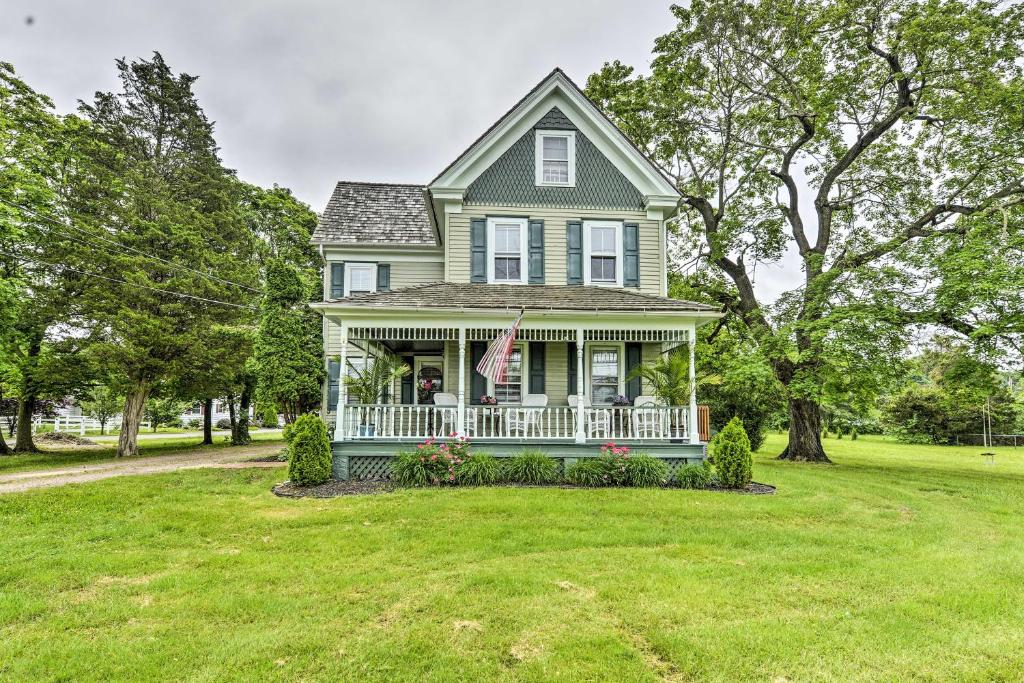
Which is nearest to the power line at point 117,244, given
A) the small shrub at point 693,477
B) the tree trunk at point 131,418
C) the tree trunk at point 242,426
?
the tree trunk at point 131,418

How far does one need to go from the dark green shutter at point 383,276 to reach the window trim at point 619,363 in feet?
21.7

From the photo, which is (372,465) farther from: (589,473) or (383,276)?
(383,276)

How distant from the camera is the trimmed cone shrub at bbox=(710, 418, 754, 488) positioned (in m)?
10.9

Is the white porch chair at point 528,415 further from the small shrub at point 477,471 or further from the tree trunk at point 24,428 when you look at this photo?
the tree trunk at point 24,428

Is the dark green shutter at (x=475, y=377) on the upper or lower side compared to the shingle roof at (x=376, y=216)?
lower

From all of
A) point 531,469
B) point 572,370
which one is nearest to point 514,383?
point 572,370

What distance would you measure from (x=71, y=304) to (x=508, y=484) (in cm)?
1759

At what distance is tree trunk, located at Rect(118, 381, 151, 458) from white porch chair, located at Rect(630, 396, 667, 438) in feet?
58.3

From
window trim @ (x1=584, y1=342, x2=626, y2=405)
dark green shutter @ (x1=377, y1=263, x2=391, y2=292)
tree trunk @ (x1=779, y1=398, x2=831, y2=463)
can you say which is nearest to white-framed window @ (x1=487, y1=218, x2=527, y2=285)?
window trim @ (x1=584, y1=342, x2=626, y2=405)

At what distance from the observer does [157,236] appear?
1895 cm

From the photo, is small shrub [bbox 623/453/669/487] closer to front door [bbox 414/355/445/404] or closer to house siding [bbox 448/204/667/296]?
house siding [bbox 448/204/667/296]

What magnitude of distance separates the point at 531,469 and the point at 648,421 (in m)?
3.22

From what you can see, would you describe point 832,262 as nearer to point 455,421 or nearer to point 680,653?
point 455,421

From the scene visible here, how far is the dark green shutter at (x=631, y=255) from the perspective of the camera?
46.3ft
